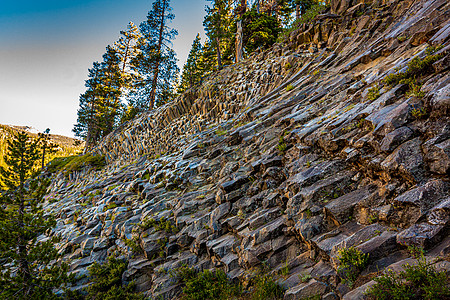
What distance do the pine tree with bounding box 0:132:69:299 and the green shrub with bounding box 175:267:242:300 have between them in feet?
22.5

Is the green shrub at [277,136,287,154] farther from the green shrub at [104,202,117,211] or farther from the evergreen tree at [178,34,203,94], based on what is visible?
the evergreen tree at [178,34,203,94]

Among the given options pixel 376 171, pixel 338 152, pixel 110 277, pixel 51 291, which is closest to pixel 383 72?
pixel 338 152

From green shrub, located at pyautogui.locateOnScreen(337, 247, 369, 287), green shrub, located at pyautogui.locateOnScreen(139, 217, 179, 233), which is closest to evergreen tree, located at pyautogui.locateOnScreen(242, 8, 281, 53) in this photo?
green shrub, located at pyautogui.locateOnScreen(139, 217, 179, 233)

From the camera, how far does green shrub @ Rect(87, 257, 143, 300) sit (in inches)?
383

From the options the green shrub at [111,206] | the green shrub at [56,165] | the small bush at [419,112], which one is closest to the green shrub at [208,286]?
the small bush at [419,112]

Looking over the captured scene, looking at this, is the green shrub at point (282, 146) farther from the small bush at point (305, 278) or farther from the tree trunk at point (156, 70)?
the tree trunk at point (156, 70)

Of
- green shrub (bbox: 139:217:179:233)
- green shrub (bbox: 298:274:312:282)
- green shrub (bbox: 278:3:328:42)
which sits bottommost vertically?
green shrub (bbox: 298:274:312:282)

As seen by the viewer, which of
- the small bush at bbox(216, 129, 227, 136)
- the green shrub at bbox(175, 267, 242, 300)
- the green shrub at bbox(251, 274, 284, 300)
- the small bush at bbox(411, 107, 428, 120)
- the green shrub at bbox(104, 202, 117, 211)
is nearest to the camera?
the small bush at bbox(411, 107, 428, 120)

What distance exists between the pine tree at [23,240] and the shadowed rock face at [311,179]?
154 centimetres

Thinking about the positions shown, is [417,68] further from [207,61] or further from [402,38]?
[207,61]

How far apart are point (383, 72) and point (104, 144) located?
36.0 metres

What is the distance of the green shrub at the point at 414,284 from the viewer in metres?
3.90

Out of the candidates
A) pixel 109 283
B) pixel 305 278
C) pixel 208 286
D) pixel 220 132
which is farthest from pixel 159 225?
pixel 220 132

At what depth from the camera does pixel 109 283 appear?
10336 mm
